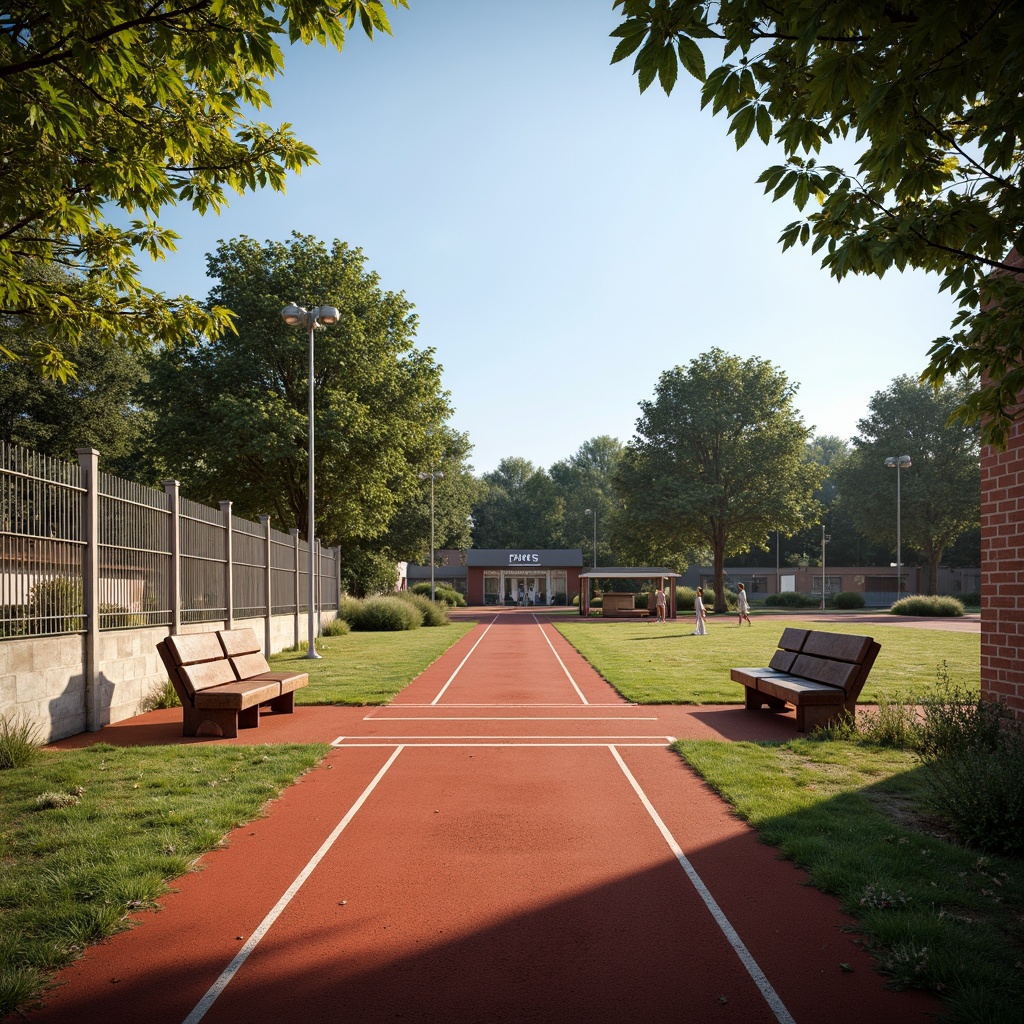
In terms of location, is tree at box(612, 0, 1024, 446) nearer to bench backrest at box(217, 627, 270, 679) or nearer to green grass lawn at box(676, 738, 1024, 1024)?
green grass lawn at box(676, 738, 1024, 1024)

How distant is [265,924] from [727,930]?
8.39 feet

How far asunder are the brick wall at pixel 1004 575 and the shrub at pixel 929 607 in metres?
40.6

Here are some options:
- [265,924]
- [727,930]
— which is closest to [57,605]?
[265,924]

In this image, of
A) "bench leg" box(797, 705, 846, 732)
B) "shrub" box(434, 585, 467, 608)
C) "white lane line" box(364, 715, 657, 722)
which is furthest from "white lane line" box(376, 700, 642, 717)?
"shrub" box(434, 585, 467, 608)

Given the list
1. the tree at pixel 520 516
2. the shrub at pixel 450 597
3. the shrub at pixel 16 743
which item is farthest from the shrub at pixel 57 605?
the tree at pixel 520 516

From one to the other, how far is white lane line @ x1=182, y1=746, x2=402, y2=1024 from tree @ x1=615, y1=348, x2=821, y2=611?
151 feet

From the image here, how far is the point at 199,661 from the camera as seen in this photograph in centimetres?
1088

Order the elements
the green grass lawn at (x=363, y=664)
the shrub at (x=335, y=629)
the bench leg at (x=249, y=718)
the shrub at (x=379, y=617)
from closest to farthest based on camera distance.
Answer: the bench leg at (x=249, y=718), the green grass lawn at (x=363, y=664), the shrub at (x=335, y=629), the shrub at (x=379, y=617)

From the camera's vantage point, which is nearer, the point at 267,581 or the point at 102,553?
the point at 102,553

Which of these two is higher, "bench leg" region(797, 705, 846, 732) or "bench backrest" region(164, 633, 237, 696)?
"bench backrest" region(164, 633, 237, 696)

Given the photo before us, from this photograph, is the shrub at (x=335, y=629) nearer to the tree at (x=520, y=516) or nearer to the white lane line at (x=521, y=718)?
the white lane line at (x=521, y=718)

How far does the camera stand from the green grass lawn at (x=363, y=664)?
1358 centimetres

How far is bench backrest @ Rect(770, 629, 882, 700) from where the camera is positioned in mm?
10086

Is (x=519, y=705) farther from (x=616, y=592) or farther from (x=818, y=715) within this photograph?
(x=616, y=592)
